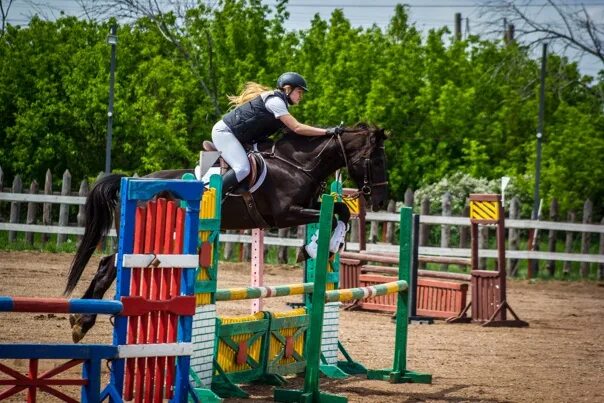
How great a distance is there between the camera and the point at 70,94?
26.8 metres

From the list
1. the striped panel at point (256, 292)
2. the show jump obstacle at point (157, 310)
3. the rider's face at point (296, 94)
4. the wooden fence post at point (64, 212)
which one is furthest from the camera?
the wooden fence post at point (64, 212)

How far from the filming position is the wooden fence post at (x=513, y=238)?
20391 millimetres

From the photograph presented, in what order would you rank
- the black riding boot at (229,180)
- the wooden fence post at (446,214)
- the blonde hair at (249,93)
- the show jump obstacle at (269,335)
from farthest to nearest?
the wooden fence post at (446,214) < the blonde hair at (249,93) < the black riding boot at (229,180) < the show jump obstacle at (269,335)

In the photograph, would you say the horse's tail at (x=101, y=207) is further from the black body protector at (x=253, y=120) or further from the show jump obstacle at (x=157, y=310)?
the show jump obstacle at (x=157, y=310)

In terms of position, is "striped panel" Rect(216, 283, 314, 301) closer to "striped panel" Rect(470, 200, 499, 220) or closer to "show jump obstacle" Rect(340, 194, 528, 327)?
"show jump obstacle" Rect(340, 194, 528, 327)

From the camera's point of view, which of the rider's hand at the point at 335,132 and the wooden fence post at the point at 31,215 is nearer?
the rider's hand at the point at 335,132

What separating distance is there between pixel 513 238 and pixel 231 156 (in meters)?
12.8

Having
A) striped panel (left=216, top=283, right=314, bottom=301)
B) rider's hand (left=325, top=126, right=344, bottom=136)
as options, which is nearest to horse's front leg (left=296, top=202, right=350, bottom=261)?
striped panel (left=216, top=283, right=314, bottom=301)

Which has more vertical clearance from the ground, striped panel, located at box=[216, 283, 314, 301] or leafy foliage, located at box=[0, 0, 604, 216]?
leafy foliage, located at box=[0, 0, 604, 216]

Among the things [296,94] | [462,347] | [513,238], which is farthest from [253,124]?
[513,238]

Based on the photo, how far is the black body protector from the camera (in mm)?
8812

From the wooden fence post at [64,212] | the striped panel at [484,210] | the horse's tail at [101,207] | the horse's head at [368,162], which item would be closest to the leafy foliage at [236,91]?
the wooden fence post at [64,212]

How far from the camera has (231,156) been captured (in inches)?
345

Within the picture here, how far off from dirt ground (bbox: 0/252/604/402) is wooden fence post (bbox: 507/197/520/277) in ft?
13.8
